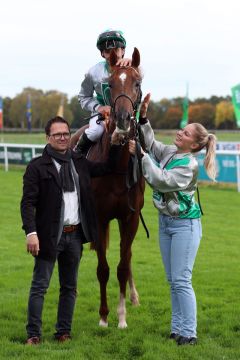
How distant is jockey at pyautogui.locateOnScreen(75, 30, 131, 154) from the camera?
529 cm

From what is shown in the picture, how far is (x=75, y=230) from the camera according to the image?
4.52 meters

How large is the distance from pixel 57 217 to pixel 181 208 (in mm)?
999

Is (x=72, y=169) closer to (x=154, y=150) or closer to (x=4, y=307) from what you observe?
(x=154, y=150)

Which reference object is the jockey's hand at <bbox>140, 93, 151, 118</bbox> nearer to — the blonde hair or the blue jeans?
the blonde hair

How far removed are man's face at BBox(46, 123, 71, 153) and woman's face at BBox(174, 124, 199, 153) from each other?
0.92 meters

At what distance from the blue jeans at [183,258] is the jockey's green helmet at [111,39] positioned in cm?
188

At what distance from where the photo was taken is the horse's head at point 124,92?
4.28 meters

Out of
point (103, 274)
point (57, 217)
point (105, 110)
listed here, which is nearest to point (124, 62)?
point (105, 110)

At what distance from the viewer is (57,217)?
431cm

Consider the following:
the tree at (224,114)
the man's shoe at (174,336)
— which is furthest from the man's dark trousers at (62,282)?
the tree at (224,114)

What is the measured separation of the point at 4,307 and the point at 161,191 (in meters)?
2.44

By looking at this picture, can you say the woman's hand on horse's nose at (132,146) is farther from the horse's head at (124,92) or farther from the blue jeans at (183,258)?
the blue jeans at (183,258)

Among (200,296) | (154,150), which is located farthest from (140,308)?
(154,150)

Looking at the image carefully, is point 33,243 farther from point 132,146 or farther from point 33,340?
point 132,146
